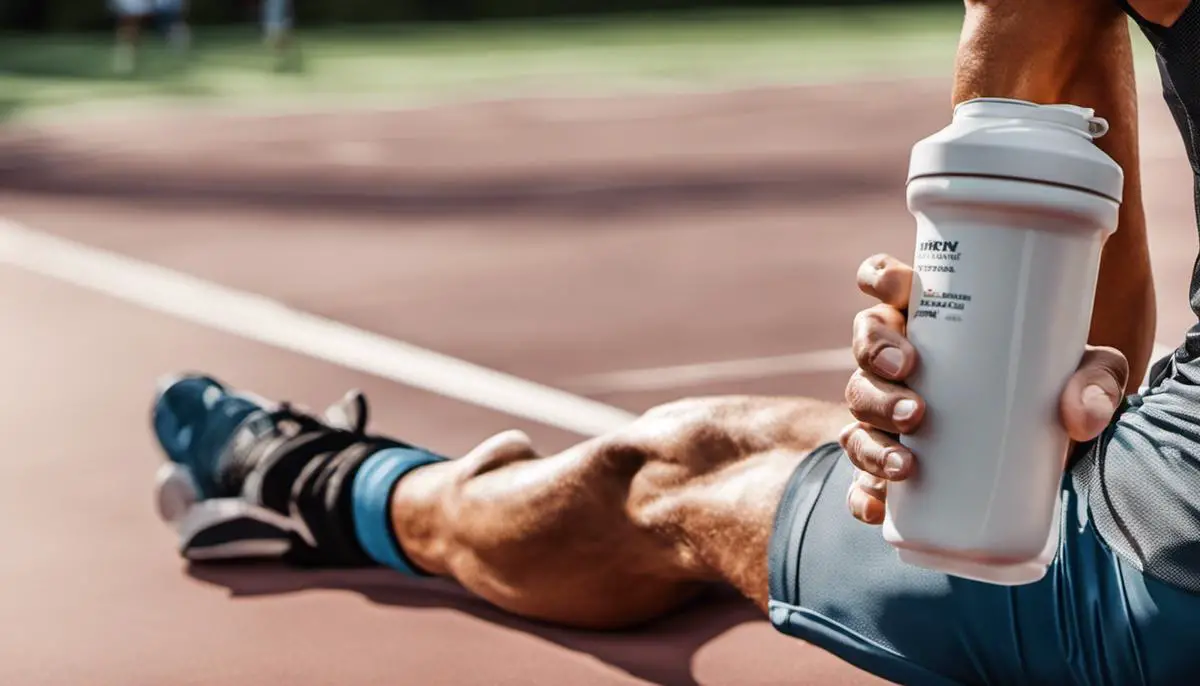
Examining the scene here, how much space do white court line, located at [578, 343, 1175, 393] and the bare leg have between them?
2.31 metres

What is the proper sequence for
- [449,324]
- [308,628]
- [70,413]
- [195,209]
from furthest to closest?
[195,209]
[449,324]
[70,413]
[308,628]

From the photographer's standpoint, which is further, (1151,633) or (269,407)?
(269,407)

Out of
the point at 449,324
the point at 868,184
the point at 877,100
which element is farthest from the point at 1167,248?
the point at 877,100

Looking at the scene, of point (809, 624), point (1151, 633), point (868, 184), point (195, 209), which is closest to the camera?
point (1151, 633)

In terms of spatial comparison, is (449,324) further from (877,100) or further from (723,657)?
(877,100)

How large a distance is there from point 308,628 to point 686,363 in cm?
284

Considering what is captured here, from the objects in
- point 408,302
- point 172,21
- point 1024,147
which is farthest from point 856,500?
point 172,21

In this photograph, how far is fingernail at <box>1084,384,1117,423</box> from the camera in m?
2.03

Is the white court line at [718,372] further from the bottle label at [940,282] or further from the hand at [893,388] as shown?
the bottle label at [940,282]

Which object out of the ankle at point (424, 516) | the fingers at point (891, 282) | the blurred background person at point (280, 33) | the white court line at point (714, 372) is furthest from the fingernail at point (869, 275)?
the blurred background person at point (280, 33)

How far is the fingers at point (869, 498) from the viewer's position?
2.27m

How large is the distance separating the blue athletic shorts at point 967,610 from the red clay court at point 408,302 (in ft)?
1.74

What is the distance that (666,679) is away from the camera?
332cm

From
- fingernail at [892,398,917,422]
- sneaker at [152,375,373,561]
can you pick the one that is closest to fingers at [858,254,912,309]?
fingernail at [892,398,917,422]
